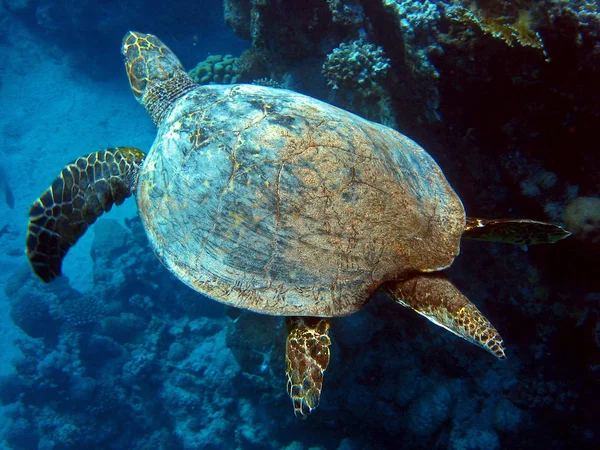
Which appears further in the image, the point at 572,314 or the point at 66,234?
the point at 572,314

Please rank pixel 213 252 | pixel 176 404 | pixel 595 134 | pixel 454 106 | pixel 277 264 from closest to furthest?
pixel 277 264 < pixel 213 252 < pixel 595 134 < pixel 454 106 < pixel 176 404

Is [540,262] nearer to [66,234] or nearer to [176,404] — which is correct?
[66,234]

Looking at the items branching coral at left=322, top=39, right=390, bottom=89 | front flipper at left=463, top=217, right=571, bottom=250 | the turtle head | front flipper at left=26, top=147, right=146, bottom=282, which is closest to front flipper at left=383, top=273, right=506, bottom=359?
front flipper at left=463, top=217, right=571, bottom=250

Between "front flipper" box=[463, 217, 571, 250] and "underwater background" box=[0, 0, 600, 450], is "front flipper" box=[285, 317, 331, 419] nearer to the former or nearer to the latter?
"front flipper" box=[463, 217, 571, 250]

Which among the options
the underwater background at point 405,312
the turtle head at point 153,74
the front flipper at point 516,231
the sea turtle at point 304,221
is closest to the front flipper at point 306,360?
the sea turtle at point 304,221

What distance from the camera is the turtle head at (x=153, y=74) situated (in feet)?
14.1

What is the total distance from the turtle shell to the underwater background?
1.93m

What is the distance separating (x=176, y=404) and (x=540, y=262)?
968 cm

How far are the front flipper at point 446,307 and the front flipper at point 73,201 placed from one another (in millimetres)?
3244

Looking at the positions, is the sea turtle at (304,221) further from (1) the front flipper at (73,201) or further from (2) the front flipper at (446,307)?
(1) the front flipper at (73,201)

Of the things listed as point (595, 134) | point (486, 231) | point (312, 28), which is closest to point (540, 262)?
point (595, 134)

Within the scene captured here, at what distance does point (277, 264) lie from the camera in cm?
255

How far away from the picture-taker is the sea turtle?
7.97 ft

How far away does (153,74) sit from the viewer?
4.46 metres
